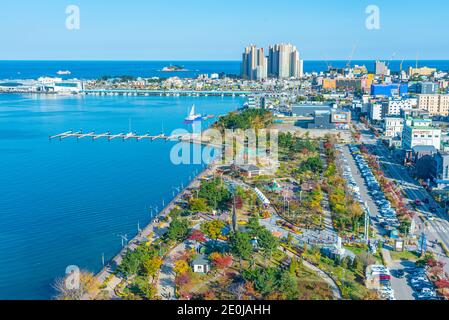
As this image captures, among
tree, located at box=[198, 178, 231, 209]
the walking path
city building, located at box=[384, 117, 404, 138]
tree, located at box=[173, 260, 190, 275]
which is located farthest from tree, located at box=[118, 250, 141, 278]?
city building, located at box=[384, 117, 404, 138]

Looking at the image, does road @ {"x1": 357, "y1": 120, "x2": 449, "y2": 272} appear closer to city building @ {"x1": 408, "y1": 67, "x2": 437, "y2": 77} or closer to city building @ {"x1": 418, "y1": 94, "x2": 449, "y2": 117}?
city building @ {"x1": 418, "y1": 94, "x2": 449, "y2": 117}

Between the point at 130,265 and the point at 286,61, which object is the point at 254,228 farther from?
the point at 286,61

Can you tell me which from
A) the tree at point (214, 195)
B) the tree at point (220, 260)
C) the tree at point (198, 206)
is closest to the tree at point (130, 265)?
the tree at point (220, 260)

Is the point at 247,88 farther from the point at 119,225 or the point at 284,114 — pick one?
the point at 119,225

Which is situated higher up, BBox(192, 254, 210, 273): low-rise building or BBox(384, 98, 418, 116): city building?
BBox(384, 98, 418, 116): city building

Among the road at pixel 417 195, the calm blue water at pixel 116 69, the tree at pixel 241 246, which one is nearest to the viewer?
the tree at pixel 241 246

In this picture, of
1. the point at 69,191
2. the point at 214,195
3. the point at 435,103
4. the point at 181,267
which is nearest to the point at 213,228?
the point at 181,267

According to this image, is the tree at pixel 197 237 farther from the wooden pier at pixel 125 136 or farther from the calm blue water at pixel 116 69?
the calm blue water at pixel 116 69
